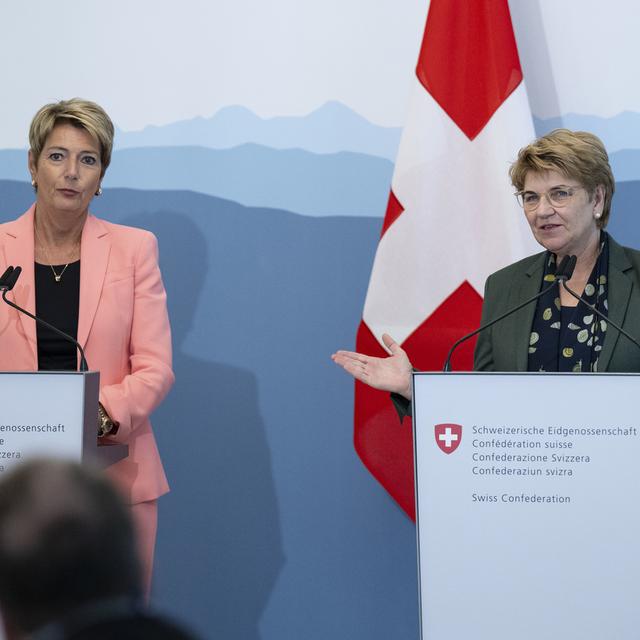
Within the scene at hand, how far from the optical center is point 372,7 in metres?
3.66

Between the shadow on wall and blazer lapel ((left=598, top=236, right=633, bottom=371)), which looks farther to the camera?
the shadow on wall

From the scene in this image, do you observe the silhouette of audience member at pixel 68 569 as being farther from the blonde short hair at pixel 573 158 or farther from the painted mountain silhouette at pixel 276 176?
the painted mountain silhouette at pixel 276 176

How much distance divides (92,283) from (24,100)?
1.35 m

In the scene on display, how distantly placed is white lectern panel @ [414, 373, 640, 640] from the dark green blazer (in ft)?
1.44

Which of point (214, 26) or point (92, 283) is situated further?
point (214, 26)

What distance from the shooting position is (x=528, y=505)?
209cm

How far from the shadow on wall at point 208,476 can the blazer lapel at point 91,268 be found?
2.72ft

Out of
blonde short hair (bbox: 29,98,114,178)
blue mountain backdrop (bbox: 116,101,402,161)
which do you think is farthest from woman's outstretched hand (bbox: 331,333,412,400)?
blue mountain backdrop (bbox: 116,101,402,161)

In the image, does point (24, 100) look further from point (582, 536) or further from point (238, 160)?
point (582, 536)

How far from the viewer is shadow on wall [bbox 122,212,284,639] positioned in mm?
3695

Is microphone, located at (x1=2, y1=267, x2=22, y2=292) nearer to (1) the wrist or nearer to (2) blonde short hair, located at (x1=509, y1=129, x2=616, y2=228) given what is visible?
(1) the wrist

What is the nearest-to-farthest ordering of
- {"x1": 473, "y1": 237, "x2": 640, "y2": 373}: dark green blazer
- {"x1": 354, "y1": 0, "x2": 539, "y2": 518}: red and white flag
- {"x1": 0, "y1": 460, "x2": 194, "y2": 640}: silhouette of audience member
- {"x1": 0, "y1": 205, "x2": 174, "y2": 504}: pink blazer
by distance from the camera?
1. {"x1": 0, "y1": 460, "x2": 194, "y2": 640}: silhouette of audience member
2. {"x1": 473, "y1": 237, "x2": 640, "y2": 373}: dark green blazer
3. {"x1": 0, "y1": 205, "x2": 174, "y2": 504}: pink blazer
4. {"x1": 354, "y1": 0, "x2": 539, "y2": 518}: red and white flag

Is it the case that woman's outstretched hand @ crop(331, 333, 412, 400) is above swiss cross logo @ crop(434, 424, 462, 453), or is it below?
above

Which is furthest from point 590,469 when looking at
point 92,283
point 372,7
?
point 372,7
